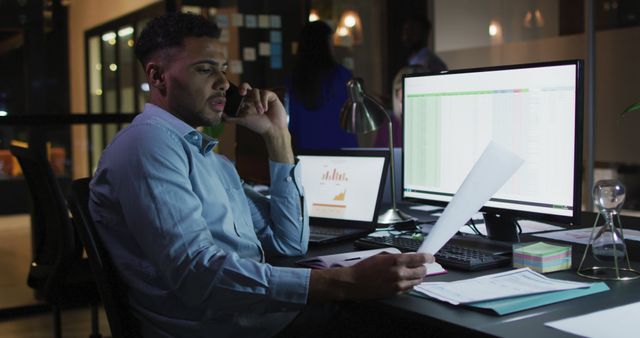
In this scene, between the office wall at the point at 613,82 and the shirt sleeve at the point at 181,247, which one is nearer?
the shirt sleeve at the point at 181,247

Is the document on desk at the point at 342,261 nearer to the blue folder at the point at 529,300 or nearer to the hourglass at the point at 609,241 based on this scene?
the blue folder at the point at 529,300

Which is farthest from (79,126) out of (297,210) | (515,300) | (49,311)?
(515,300)

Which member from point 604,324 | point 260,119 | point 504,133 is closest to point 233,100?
point 260,119

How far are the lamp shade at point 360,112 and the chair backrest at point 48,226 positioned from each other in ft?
3.53

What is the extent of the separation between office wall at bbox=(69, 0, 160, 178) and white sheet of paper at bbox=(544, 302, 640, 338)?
3.62 meters

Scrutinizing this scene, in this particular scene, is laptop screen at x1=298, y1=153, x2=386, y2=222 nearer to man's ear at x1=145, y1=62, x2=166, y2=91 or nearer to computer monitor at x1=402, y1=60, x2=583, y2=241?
computer monitor at x1=402, y1=60, x2=583, y2=241

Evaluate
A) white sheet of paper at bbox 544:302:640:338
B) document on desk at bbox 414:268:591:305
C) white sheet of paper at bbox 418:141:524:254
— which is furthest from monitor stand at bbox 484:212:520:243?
white sheet of paper at bbox 544:302:640:338

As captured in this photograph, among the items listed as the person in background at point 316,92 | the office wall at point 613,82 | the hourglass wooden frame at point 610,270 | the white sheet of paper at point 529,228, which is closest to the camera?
the hourglass wooden frame at point 610,270

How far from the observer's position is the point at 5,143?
4.02m

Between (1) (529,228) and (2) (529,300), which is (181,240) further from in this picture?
(1) (529,228)

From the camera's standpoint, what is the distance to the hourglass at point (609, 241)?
1426mm

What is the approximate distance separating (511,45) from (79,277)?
3263mm

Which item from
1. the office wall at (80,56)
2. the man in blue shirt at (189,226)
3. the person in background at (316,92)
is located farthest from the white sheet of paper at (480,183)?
the office wall at (80,56)

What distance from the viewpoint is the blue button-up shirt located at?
1317 millimetres
